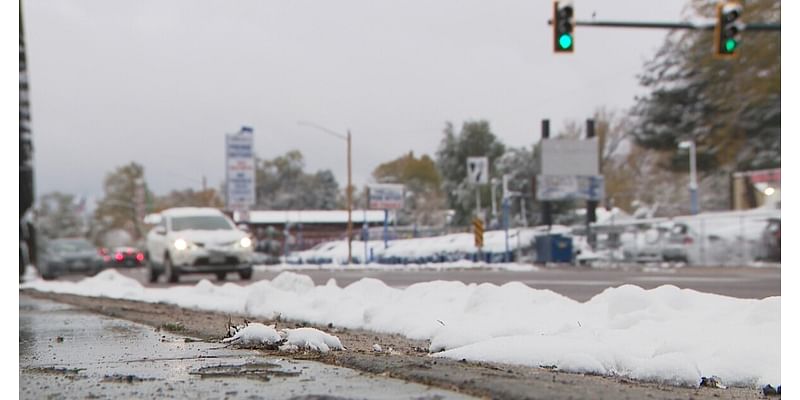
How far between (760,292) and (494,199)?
46351mm

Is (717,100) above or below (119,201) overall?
above

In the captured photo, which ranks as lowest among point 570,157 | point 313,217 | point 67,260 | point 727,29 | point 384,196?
point 67,260

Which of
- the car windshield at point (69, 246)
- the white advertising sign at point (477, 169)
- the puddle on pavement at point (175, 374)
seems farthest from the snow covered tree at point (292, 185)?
the puddle on pavement at point (175, 374)

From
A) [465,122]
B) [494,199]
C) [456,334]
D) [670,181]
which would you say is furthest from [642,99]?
A: [456,334]

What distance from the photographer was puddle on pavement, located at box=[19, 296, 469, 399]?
4.21 meters

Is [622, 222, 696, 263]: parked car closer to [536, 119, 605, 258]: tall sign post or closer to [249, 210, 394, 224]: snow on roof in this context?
[536, 119, 605, 258]: tall sign post

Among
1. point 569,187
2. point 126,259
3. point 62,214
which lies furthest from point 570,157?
point 62,214

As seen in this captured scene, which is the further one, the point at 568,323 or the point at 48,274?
the point at 48,274

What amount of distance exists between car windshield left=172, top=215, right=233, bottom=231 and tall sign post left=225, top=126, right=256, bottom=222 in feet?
61.6

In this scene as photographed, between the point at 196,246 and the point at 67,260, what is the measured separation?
926 cm

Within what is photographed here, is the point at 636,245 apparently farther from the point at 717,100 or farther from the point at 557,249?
the point at 717,100

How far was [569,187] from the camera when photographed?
42.9 metres

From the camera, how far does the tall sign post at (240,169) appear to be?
126 feet

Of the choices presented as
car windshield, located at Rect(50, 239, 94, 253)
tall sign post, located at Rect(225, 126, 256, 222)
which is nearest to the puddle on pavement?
car windshield, located at Rect(50, 239, 94, 253)
